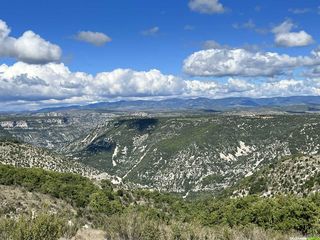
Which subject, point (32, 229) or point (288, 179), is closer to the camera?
point (32, 229)

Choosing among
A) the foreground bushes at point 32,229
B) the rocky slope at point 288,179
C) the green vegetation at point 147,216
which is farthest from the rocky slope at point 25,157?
the foreground bushes at point 32,229

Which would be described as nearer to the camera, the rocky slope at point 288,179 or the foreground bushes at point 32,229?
the foreground bushes at point 32,229

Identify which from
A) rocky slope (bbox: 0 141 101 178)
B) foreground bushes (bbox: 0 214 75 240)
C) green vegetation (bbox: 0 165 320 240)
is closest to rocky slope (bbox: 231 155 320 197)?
green vegetation (bbox: 0 165 320 240)

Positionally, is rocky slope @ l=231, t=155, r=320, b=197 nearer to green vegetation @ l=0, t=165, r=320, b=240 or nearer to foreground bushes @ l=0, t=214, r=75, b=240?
green vegetation @ l=0, t=165, r=320, b=240

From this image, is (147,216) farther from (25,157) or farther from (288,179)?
(25,157)

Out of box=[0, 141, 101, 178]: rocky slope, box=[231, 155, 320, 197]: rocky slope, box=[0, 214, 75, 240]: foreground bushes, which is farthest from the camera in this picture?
box=[0, 141, 101, 178]: rocky slope

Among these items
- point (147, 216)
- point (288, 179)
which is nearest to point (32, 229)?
point (147, 216)

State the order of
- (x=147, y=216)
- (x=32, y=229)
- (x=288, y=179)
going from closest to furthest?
(x=32, y=229)
(x=147, y=216)
(x=288, y=179)

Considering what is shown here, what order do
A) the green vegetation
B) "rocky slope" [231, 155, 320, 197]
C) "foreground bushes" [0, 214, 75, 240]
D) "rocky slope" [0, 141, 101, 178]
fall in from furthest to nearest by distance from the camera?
1. "rocky slope" [0, 141, 101, 178]
2. "rocky slope" [231, 155, 320, 197]
3. the green vegetation
4. "foreground bushes" [0, 214, 75, 240]

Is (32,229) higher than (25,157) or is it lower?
higher

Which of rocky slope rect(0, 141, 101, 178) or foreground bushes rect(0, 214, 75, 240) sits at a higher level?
foreground bushes rect(0, 214, 75, 240)

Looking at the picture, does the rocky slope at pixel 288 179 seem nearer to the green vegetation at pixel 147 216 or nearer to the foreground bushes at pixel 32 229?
the green vegetation at pixel 147 216
